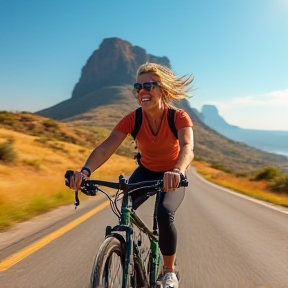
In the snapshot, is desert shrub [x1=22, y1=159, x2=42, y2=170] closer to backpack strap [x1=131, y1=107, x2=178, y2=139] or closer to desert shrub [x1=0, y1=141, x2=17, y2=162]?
desert shrub [x1=0, y1=141, x2=17, y2=162]

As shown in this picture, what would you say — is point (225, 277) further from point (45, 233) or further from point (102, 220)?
point (102, 220)

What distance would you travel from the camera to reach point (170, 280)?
120 inches

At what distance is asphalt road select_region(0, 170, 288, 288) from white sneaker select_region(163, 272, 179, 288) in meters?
0.76

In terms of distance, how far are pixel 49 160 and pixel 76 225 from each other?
76.7 feet

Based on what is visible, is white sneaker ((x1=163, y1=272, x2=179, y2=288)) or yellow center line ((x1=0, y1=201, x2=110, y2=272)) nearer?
white sneaker ((x1=163, y1=272, x2=179, y2=288))

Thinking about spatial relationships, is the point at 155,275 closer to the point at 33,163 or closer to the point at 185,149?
the point at 185,149

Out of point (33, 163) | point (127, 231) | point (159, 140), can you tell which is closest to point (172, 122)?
point (159, 140)

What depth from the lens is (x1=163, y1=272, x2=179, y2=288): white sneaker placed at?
303 centimetres

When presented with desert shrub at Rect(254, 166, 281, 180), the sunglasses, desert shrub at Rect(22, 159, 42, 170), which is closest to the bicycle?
the sunglasses

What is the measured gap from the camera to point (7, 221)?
6820mm

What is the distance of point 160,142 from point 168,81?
555 mm

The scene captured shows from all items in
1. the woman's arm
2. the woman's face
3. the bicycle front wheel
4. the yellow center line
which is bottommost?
the yellow center line

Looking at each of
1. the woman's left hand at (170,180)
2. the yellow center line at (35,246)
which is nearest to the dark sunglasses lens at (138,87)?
the woman's left hand at (170,180)

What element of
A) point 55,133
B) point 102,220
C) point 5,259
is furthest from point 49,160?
point 55,133
